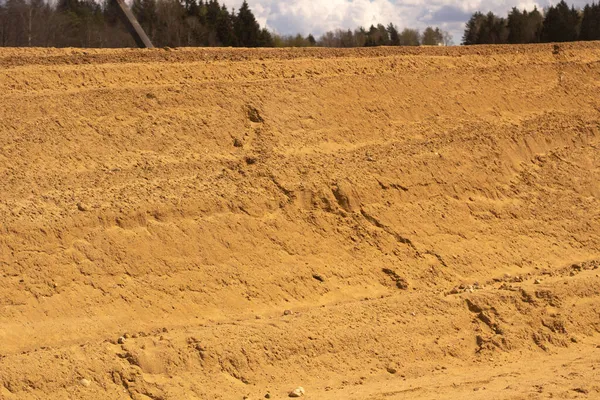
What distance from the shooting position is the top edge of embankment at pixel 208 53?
33.3ft

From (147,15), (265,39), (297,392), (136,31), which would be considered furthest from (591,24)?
(297,392)

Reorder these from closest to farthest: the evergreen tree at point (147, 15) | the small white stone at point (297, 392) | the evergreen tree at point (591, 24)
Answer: the small white stone at point (297, 392), the evergreen tree at point (147, 15), the evergreen tree at point (591, 24)

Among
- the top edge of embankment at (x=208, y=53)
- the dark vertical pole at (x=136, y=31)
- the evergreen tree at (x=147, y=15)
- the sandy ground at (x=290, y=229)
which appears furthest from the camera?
the evergreen tree at (x=147, y=15)

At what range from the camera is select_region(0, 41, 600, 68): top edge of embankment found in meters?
10.1

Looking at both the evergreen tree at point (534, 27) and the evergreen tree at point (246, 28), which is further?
the evergreen tree at point (534, 27)

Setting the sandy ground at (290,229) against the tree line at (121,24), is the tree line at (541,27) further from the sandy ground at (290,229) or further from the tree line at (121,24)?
the sandy ground at (290,229)

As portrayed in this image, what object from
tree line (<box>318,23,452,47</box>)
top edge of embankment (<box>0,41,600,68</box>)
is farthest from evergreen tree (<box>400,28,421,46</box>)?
top edge of embankment (<box>0,41,600,68</box>)

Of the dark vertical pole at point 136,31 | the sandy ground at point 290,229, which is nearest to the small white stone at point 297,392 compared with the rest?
the sandy ground at point 290,229

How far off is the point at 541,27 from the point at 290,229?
18.3 meters

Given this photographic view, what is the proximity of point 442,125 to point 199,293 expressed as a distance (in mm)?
4570

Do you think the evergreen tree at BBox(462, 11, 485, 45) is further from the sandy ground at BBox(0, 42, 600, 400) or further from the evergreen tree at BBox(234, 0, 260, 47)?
the sandy ground at BBox(0, 42, 600, 400)

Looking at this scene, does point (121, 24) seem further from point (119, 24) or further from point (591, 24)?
point (591, 24)

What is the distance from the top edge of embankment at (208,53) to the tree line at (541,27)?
1149cm

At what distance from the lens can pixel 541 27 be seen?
82.4ft
